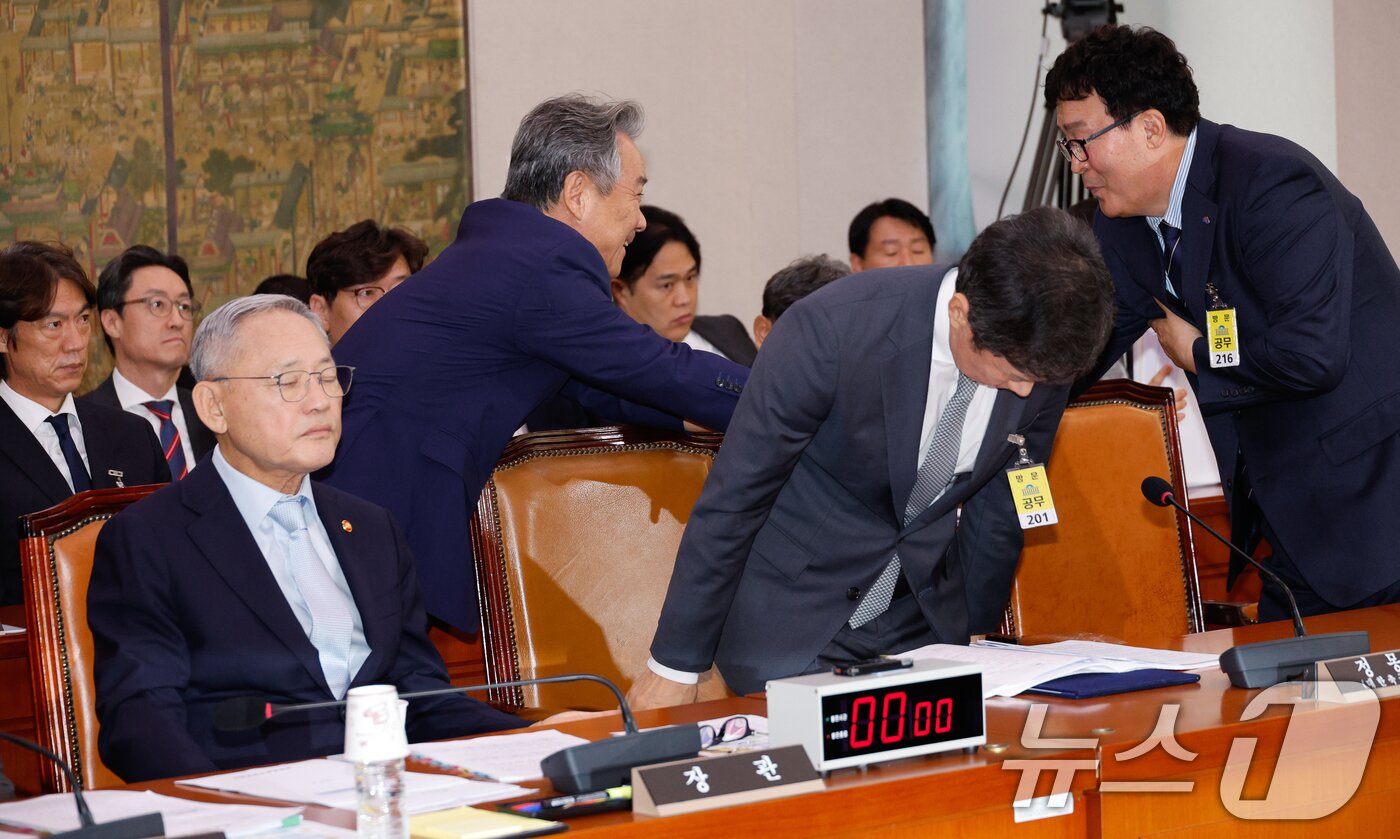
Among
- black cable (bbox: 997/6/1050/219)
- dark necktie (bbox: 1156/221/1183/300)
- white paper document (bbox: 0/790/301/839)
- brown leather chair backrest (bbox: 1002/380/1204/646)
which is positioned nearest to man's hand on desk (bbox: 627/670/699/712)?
white paper document (bbox: 0/790/301/839)

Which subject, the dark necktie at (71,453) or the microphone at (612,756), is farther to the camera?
the dark necktie at (71,453)

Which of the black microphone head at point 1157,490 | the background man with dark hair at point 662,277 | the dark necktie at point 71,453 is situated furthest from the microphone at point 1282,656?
the dark necktie at point 71,453

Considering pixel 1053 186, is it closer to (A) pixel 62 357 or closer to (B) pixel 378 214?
(B) pixel 378 214

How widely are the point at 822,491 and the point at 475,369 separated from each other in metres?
0.78

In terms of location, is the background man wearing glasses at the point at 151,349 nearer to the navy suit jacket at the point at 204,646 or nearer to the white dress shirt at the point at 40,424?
the white dress shirt at the point at 40,424

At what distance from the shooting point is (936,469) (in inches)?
84.9

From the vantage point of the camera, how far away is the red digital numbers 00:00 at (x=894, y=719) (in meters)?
1.43

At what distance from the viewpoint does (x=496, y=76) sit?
5137 mm

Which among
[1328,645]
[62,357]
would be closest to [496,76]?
[62,357]

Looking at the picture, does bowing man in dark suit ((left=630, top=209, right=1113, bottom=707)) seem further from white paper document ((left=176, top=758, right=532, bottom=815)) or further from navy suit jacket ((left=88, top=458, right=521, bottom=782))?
white paper document ((left=176, top=758, right=532, bottom=815))

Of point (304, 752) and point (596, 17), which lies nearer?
point (304, 752)

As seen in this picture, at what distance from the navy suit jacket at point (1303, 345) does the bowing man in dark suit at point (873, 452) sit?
1.41 feet

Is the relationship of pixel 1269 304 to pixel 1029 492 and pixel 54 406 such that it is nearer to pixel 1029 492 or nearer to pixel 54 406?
pixel 1029 492

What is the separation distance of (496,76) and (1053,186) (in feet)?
7.08
